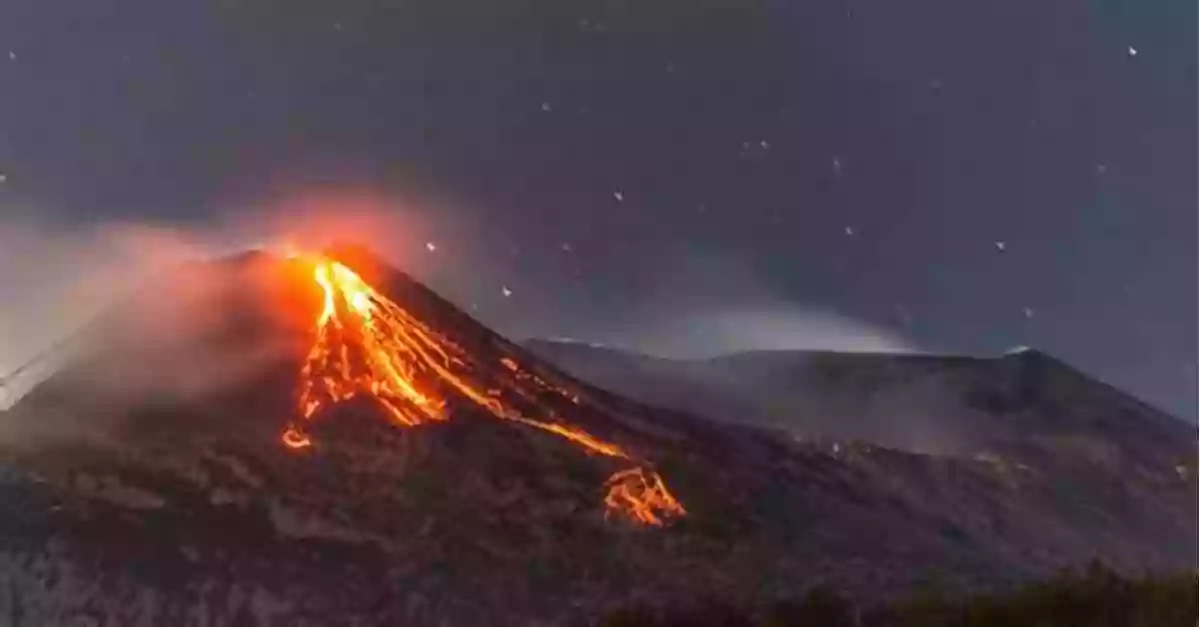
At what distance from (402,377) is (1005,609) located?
203cm

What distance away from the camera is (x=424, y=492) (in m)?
4.26

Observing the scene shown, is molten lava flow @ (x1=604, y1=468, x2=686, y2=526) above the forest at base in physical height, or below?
above

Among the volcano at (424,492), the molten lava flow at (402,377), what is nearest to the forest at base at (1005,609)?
the volcano at (424,492)

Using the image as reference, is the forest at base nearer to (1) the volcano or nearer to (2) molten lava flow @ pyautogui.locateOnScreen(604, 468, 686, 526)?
(1) the volcano

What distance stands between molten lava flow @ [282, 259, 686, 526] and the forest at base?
0.39 m

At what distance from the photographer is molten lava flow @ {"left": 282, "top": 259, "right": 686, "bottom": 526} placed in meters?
Result: 4.42

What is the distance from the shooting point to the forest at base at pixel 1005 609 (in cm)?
396

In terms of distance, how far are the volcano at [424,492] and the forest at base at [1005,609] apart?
51 mm

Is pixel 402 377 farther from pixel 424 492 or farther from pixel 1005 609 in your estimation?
pixel 1005 609

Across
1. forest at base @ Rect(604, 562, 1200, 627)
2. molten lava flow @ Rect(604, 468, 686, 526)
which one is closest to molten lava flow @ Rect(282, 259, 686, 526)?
molten lava flow @ Rect(604, 468, 686, 526)

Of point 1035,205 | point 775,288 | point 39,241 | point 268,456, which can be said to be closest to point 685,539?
point 775,288

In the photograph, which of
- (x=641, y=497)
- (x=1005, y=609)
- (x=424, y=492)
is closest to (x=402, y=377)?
(x=424, y=492)

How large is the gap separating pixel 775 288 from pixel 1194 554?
1.43 metres

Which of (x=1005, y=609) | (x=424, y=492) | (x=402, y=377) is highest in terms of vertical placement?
(x=402, y=377)
